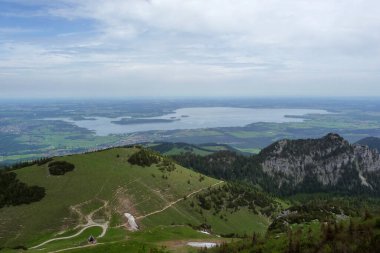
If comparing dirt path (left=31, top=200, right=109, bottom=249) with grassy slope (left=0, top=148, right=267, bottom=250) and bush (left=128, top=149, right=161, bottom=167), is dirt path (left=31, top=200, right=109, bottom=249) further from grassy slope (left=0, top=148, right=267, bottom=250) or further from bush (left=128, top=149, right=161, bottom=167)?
bush (left=128, top=149, right=161, bottom=167)

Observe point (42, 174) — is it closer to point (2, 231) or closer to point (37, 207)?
point (37, 207)

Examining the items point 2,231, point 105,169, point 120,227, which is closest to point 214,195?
point 105,169

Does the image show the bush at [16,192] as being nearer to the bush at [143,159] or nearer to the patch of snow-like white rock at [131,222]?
the patch of snow-like white rock at [131,222]

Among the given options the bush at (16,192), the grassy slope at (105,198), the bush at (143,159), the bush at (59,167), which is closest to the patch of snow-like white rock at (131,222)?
the grassy slope at (105,198)

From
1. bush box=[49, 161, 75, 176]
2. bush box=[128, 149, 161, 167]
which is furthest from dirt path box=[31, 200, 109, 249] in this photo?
bush box=[128, 149, 161, 167]

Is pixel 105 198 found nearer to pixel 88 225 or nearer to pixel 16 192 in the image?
pixel 88 225

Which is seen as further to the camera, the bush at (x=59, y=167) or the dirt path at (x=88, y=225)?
the bush at (x=59, y=167)
